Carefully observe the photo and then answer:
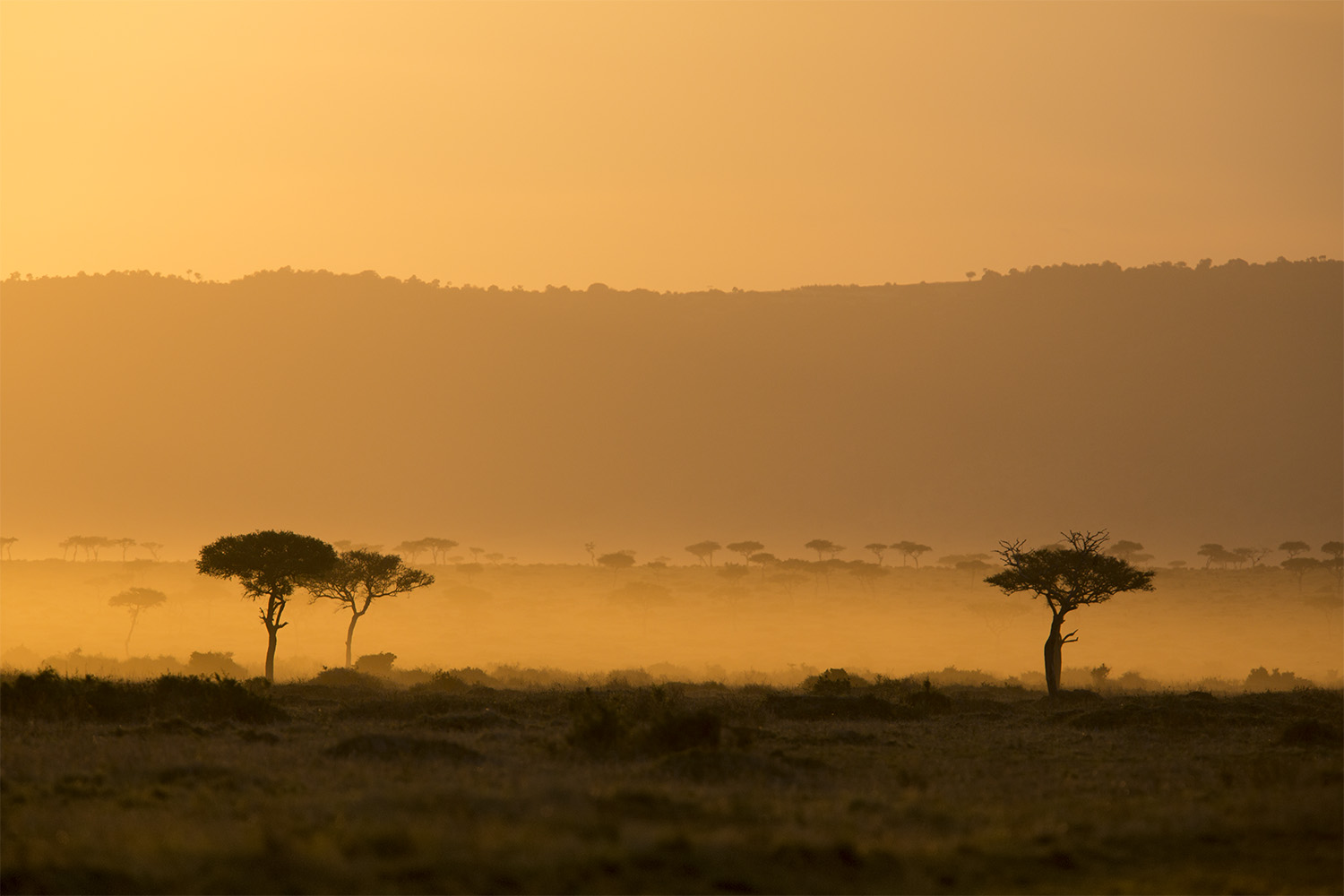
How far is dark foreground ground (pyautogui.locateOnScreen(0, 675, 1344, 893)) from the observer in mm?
12297

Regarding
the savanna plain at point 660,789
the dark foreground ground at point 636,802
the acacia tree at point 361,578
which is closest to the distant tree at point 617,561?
the acacia tree at point 361,578

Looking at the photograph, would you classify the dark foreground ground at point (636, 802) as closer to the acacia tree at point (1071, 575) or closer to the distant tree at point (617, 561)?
the acacia tree at point (1071, 575)

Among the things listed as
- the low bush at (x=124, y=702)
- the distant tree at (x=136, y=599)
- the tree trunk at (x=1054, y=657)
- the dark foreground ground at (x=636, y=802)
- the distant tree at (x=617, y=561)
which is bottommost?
the dark foreground ground at (x=636, y=802)

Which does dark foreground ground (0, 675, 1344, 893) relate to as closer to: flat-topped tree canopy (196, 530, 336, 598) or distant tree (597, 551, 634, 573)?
flat-topped tree canopy (196, 530, 336, 598)

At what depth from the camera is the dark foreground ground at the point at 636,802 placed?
12.3 m

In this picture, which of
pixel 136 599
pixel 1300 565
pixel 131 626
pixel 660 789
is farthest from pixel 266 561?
pixel 1300 565

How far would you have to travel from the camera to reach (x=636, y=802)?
16.4 m

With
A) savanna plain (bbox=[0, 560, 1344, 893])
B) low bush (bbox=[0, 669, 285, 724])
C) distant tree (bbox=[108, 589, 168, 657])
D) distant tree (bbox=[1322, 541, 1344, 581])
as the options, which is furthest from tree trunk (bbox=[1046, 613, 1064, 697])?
distant tree (bbox=[1322, 541, 1344, 581])

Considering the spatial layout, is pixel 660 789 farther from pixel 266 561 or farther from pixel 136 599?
pixel 136 599

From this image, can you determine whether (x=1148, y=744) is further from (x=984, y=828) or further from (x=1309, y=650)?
(x=1309, y=650)

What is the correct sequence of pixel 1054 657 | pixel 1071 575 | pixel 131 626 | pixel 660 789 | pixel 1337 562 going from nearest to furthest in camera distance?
pixel 660 789 → pixel 1054 657 → pixel 1071 575 → pixel 131 626 → pixel 1337 562

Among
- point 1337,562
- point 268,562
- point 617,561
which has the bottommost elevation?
point 268,562

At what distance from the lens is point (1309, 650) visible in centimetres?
8612

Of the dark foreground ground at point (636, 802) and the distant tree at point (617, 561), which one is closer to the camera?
the dark foreground ground at point (636, 802)
